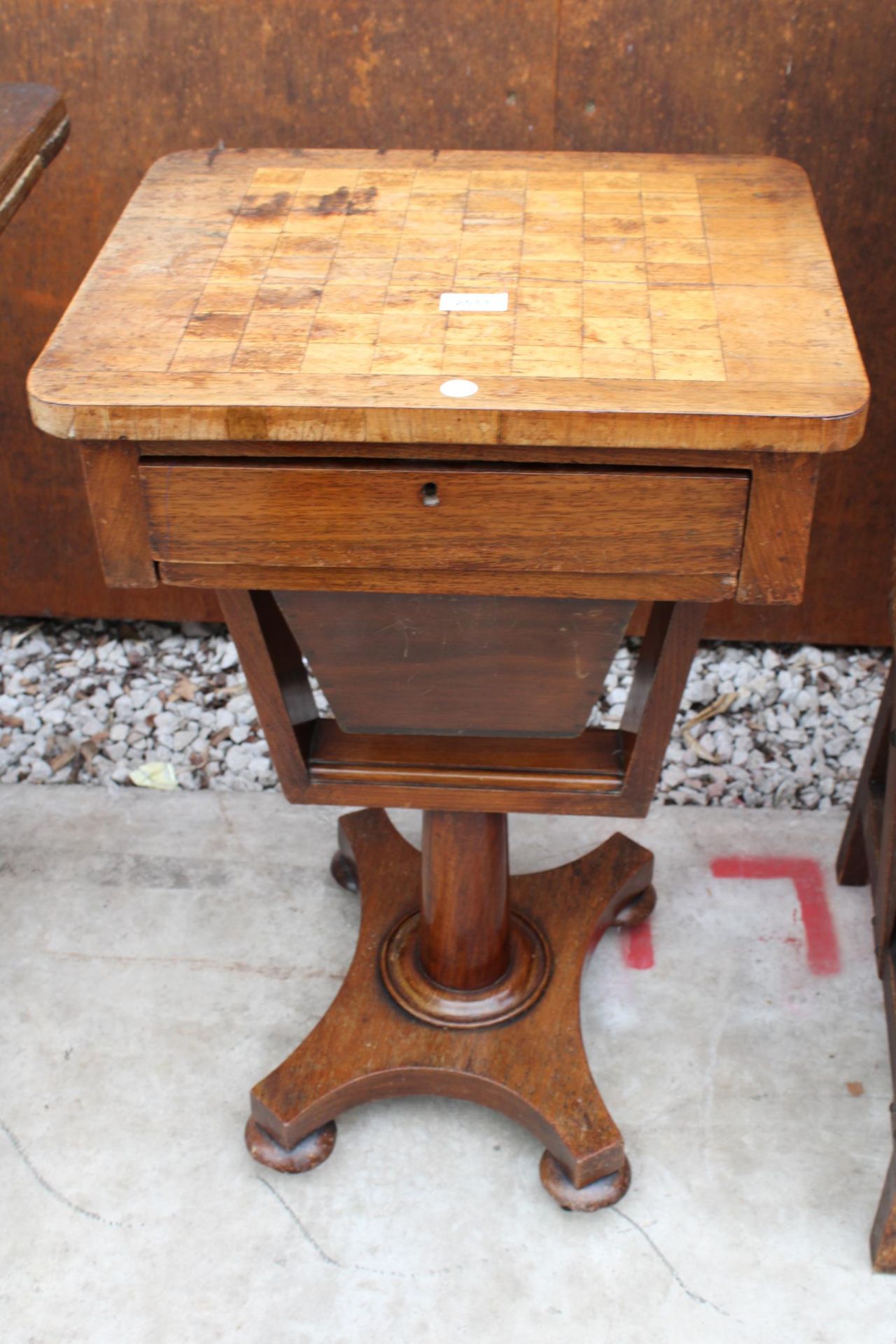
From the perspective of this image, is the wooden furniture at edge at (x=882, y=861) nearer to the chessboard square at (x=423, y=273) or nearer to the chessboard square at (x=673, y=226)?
the chessboard square at (x=673, y=226)

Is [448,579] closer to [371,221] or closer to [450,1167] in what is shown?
[371,221]

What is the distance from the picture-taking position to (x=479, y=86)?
8.11 ft

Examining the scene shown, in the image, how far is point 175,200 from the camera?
1.75 meters

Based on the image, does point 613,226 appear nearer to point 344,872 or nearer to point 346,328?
point 346,328

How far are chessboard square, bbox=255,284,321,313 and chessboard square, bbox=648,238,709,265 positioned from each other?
0.40 metres

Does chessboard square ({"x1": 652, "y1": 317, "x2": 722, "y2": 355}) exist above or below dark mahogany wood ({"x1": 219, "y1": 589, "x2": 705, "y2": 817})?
above

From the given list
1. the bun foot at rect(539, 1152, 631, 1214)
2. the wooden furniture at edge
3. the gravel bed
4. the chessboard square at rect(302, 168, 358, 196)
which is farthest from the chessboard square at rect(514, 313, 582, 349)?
the gravel bed

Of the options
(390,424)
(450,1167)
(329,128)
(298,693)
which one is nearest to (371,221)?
(390,424)

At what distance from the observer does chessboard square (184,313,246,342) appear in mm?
1453

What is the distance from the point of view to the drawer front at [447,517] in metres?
1.39

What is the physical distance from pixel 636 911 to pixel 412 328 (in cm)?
129

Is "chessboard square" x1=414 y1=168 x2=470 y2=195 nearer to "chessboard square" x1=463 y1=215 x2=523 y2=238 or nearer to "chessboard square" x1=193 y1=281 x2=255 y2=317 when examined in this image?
"chessboard square" x1=463 y1=215 x2=523 y2=238

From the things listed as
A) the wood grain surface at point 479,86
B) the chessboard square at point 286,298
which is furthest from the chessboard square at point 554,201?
the wood grain surface at point 479,86

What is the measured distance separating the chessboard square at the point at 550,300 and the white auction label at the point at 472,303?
21mm
